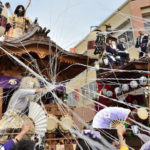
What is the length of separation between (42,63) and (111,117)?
3837 millimetres

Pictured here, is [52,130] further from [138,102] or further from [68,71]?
[138,102]

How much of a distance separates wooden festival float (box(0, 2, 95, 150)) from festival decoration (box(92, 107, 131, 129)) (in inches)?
73.9

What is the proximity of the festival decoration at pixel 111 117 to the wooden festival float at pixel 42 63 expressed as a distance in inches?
73.9

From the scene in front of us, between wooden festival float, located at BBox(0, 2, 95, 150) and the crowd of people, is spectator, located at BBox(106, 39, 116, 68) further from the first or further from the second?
wooden festival float, located at BBox(0, 2, 95, 150)

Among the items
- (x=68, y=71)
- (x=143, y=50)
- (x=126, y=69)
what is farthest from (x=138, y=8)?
(x=68, y=71)

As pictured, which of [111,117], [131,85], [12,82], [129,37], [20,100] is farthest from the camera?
[129,37]

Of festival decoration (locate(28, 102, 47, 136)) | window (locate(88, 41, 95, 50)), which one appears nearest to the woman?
festival decoration (locate(28, 102, 47, 136))

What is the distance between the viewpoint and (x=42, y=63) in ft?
22.3

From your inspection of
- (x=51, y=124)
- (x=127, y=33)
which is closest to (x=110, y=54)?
(x=127, y=33)

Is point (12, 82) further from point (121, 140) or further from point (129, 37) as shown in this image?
point (129, 37)

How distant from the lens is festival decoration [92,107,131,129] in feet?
11.7

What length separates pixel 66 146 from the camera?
17.9 feet

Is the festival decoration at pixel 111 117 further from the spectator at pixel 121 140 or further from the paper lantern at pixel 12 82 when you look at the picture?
the paper lantern at pixel 12 82

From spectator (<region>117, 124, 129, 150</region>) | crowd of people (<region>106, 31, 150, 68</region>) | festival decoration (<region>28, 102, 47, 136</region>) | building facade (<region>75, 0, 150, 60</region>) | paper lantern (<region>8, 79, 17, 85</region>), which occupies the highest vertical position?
building facade (<region>75, 0, 150, 60</region>)
